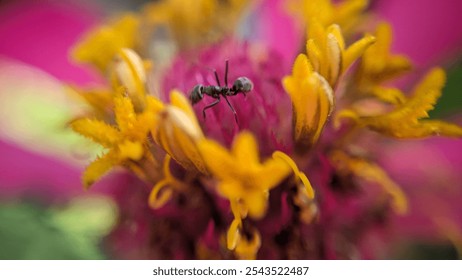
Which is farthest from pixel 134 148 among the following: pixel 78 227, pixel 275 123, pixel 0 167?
pixel 0 167

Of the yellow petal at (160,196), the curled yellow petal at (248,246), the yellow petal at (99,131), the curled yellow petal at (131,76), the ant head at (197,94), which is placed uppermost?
the curled yellow petal at (131,76)

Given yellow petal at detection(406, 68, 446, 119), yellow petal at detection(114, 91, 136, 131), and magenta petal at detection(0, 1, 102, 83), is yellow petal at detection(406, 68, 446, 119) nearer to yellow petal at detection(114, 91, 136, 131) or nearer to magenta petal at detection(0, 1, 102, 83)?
yellow petal at detection(114, 91, 136, 131)

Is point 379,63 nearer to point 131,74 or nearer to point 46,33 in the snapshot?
point 131,74

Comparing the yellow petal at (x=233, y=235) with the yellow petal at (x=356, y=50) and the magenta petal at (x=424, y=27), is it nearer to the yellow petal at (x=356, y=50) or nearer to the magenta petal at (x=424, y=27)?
the yellow petal at (x=356, y=50)

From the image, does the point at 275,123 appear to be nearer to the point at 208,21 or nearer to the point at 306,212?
the point at 306,212

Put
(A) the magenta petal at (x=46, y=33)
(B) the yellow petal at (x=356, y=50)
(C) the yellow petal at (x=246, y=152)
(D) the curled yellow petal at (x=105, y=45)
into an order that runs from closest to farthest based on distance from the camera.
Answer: (C) the yellow petal at (x=246, y=152) → (B) the yellow petal at (x=356, y=50) → (D) the curled yellow petal at (x=105, y=45) → (A) the magenta petal at (x=46, y=33)

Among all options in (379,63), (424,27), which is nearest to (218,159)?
(379,63)

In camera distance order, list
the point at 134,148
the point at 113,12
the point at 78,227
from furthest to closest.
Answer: the point at 113,12 < the point at 78,227 < the point at 134,148

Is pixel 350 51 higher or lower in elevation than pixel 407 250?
higher

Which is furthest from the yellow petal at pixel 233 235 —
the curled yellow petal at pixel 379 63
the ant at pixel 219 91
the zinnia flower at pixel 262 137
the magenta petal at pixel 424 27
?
the magenta petal at pixel 424 27
